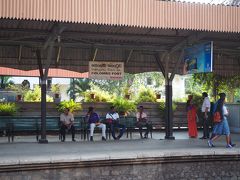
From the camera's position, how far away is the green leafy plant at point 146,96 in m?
18.3

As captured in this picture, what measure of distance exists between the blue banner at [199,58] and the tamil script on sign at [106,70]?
106 inches

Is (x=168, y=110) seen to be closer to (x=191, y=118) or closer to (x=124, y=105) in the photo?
(x=191, y=118)

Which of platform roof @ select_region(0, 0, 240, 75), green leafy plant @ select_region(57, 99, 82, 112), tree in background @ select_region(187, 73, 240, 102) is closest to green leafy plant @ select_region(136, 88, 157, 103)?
platform roof @ select_region(0, 0, 240, 75)

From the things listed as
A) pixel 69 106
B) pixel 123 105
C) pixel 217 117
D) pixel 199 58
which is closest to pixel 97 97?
pixel 123 105

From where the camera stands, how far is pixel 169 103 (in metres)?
13.9

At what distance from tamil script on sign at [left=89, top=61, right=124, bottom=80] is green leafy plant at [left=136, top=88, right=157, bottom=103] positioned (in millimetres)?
3185

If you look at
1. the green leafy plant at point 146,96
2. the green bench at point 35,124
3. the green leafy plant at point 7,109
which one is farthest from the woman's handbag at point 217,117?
the green leafy plant at point 7,109

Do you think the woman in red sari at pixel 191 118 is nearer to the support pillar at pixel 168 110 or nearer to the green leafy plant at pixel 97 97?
the support pillar at pixel 168 110

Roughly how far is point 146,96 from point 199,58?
20.8ft

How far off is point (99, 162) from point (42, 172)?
1.22 meters

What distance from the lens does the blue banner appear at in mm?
11943

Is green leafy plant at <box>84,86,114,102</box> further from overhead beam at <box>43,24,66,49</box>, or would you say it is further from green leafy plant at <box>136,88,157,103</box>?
overhead beam at <box>43,24,66,49</box>

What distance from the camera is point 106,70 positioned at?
15109mm

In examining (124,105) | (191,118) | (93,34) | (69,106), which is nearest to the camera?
(93,34)
